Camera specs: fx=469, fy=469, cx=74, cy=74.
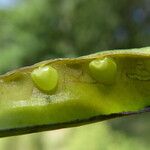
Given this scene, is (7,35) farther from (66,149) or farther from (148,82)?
(148,82)

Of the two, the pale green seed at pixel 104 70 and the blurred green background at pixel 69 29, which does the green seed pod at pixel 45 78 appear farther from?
the blurred green background at pixel 69 29

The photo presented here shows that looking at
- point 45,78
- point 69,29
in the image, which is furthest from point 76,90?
point 69,29

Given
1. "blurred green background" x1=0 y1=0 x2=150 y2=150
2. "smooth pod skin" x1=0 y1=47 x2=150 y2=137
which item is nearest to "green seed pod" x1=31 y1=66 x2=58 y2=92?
"smooth pod skin" x1=0 y1=47 x2=150 y2=137

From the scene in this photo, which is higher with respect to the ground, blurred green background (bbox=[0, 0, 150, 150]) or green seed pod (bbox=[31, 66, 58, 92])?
blurred green background (bbox=[0, 0, 150, 150])

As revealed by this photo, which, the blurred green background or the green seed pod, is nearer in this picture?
the green seed pod

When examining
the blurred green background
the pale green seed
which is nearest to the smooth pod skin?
the pale green seed

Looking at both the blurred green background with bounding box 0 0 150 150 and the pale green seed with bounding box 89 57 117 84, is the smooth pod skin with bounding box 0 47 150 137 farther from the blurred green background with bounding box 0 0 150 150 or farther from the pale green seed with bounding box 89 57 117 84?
the blurred green background with bounding box 0 0 150 150

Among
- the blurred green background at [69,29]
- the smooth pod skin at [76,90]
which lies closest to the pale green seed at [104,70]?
the smooth pod skin at [76,90]

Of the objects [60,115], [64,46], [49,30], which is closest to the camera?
[60,115]

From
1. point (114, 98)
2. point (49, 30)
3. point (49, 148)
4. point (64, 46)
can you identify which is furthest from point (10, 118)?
point (49, 30)
